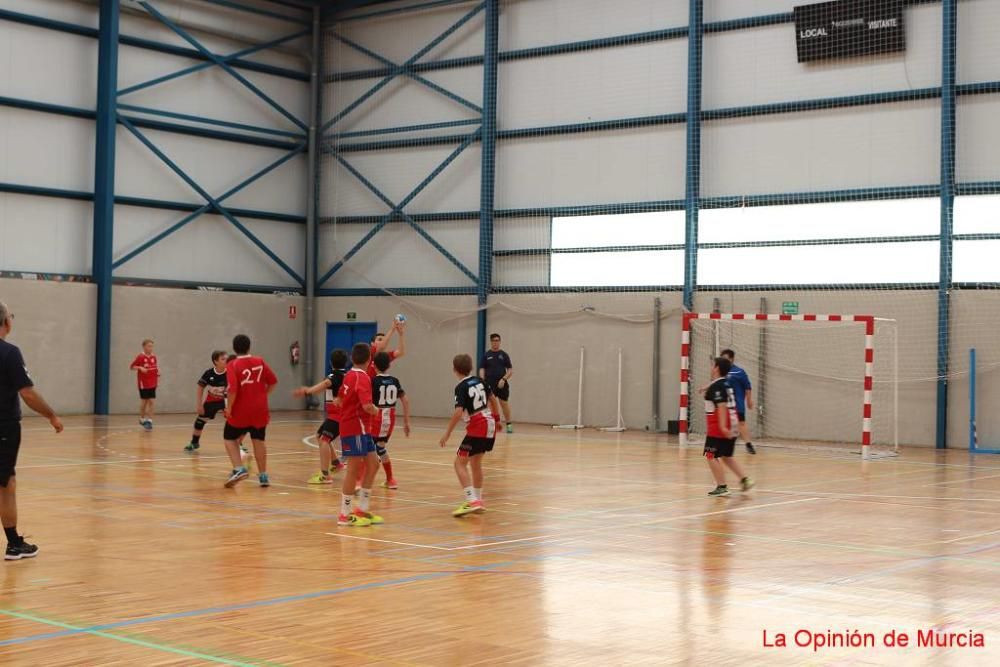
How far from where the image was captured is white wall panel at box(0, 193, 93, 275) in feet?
102

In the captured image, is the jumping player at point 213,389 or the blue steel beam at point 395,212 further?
the blue steel beam at point 395,212

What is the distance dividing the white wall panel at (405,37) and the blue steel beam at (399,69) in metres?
0.11

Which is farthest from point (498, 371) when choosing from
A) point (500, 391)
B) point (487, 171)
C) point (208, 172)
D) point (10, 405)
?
point (10, 405)

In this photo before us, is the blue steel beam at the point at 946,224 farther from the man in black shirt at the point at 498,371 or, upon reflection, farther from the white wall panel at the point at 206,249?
the white wall panel at the point at 206,249

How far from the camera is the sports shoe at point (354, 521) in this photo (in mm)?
13273

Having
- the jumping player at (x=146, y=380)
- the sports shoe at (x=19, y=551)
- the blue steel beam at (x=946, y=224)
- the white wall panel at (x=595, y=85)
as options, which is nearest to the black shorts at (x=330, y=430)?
the sports shoe at (x=19, y=551)

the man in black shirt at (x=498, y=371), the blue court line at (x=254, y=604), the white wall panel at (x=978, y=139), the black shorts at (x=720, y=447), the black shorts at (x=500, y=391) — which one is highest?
the white wall panel at (x=978, y=139)

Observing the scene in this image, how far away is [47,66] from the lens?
31734 mm

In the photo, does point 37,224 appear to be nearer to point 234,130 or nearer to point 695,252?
point 234,130

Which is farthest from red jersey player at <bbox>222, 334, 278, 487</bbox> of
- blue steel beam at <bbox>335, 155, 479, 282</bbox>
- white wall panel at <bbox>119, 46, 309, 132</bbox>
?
white wall panel at <bbox>119, 46, 309, 132</bbox>

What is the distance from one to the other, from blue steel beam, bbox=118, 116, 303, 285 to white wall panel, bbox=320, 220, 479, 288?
1330mm

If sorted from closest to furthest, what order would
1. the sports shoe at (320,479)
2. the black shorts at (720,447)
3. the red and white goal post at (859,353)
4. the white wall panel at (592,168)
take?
the black shorts at (720,447) < the sports shoe at (320,479) < the red and white goal post at (859,353) < the white wall panel at (592,168)

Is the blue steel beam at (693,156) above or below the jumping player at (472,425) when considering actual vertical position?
above

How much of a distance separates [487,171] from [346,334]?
709 centimetres
